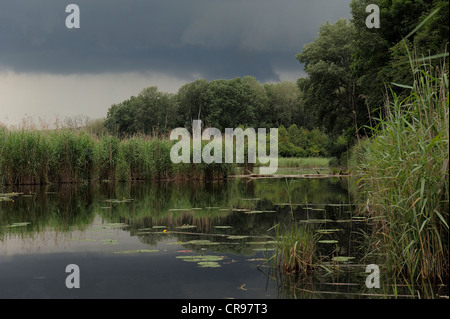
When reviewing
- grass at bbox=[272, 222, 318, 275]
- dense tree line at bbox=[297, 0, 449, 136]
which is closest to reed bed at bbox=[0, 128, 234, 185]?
dense tree line at bbox=[297, 0, 449, 136]

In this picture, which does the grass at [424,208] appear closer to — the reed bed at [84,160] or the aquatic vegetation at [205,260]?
the aquatic vegetation at [205,260]

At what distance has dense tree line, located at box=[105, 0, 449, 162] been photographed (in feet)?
62.3

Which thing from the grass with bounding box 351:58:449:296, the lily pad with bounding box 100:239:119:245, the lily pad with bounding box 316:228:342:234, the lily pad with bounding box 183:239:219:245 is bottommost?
the lily pad with bounding box 100:239:119:245

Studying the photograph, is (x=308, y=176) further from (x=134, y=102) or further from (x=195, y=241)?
(x=134, y=102)

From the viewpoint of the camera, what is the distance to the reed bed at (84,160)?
1734 centimetres

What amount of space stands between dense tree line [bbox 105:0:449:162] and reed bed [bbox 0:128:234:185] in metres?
1.60

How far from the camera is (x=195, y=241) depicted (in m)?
6.67

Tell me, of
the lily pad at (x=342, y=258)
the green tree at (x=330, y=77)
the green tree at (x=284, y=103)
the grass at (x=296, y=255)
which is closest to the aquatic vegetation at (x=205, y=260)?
the grass at (x=296, y=255)

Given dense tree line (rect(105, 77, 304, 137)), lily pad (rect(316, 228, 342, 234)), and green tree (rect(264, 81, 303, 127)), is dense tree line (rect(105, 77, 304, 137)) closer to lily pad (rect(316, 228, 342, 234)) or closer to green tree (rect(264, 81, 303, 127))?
green tree (rect(264, 81, 303, 127))

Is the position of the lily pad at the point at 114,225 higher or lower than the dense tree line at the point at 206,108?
lower

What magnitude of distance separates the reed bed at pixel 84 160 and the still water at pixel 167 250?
6488mm
